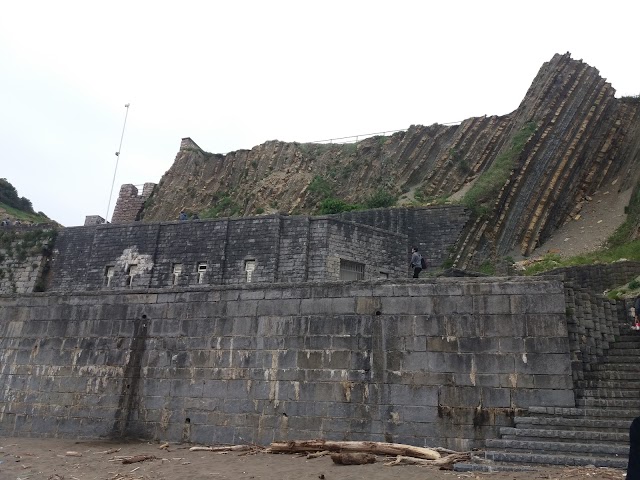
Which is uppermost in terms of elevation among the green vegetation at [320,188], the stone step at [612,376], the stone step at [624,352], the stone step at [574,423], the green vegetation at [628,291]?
the green vegetation at [320,188]

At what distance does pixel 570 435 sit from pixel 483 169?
3127cm

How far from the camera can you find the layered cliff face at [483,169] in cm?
3120

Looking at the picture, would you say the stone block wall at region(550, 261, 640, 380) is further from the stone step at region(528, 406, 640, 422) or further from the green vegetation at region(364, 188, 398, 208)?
the green vegetation at region(364, 188, 398, 208)

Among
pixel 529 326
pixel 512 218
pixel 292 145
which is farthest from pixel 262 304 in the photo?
pixel 292 145

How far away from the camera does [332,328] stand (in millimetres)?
9969

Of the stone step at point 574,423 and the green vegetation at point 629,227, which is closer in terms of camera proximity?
the stone step at point 574,423

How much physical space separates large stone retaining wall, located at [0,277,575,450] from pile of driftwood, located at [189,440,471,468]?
0.43 metres

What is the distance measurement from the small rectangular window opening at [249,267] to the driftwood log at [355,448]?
47.8 ft

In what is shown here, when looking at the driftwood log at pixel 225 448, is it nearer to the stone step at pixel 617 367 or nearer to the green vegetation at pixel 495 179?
the stone step at pixel 617 367

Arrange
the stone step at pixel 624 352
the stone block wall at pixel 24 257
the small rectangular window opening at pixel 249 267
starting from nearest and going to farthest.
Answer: the stone step at pixel 624 352
the small rectangular window opening at pixel 249 267
the stone block wall at pixel 24 257

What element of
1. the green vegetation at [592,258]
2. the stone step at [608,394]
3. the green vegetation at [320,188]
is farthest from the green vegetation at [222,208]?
the stone step at [608,394]

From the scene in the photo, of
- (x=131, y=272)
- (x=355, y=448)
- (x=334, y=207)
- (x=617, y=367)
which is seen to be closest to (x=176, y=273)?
(x=131, y=272)

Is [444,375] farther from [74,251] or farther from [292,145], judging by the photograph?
[292,145]

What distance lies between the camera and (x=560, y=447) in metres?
7.62
